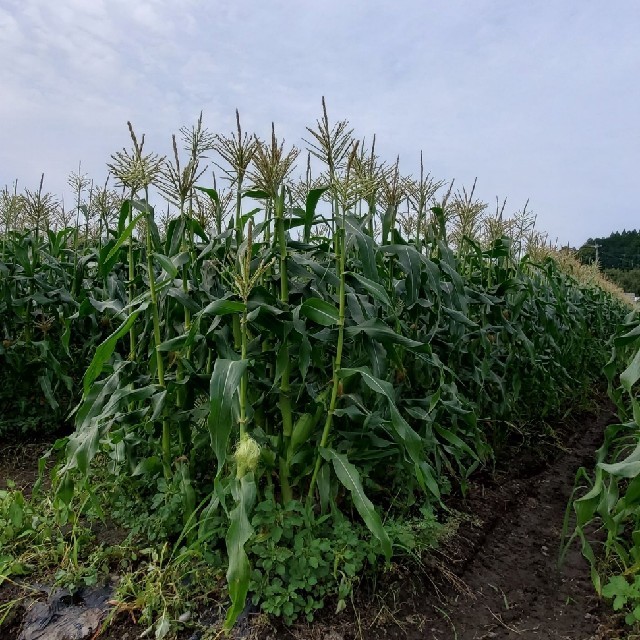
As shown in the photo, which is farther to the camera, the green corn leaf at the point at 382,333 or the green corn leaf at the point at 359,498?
the green corn leaf at the point at 382,333

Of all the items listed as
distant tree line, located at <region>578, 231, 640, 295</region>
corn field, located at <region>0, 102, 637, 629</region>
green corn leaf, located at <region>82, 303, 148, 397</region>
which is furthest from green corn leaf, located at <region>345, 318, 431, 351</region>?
distant tree line, located at <region>578, 231, 640, 295</region>

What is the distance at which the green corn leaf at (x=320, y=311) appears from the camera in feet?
7.21

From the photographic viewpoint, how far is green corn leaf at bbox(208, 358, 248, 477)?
6.30 ft

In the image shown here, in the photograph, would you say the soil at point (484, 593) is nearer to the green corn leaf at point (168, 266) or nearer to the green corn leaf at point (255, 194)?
the green corn leaf at point (168, 266)

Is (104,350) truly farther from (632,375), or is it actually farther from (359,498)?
(632,375)

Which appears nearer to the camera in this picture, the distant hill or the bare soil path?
the bare soil path

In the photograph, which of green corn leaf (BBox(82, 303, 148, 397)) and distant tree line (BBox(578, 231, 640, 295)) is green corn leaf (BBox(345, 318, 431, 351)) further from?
distant tree line (BBox(578, 231, 640, 295))

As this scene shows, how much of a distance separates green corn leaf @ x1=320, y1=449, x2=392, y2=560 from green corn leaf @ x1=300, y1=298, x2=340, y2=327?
1.71 ft

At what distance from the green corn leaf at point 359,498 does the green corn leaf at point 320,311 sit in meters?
0.52

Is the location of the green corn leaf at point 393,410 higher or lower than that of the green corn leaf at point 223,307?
lower

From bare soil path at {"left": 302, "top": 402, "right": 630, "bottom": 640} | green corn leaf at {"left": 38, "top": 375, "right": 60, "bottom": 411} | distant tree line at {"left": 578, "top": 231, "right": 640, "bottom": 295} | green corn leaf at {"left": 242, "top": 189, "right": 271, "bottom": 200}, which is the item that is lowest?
bare soil path at {"left": 302, "top": 402, "right": 630, "bottom": 640}

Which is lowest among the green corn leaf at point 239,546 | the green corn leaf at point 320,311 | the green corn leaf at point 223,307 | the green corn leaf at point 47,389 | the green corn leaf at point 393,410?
the green corn leaf at point 239,546

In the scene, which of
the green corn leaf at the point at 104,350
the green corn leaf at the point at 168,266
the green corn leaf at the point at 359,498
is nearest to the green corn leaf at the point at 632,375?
the green corn leaf at the point at 359,498

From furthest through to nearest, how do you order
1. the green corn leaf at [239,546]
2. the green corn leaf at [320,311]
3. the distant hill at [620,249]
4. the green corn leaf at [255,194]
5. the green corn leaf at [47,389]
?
the distant hill at [620,249] < the green corn leaf at [47,389] < the green corn leaf at [255,194] < the green corn leaf at [320,311] < the green corn leaf at [239,546]
